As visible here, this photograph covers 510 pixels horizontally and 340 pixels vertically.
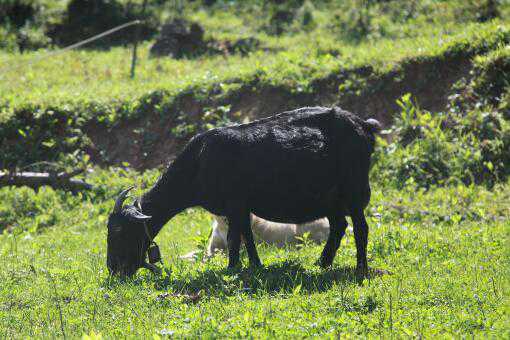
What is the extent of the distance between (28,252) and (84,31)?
14.3 m

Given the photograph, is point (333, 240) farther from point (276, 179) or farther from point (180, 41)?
point (180, 41)

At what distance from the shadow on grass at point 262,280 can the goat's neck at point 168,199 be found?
955 millimetres

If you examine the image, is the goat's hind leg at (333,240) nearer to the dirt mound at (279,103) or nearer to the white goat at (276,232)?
the white goat at (276,232)

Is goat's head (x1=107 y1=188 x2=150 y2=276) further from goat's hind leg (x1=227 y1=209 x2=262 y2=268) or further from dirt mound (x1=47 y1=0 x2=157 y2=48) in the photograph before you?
dirt mound (x1=47 y1=0 x2=157 y2=48)

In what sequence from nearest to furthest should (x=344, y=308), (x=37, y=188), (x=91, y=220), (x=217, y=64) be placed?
(x=344, y=308), (x=91, y=220), (x=37, y=188), (x=217, y=64)

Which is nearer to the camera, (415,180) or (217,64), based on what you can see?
(415,180)

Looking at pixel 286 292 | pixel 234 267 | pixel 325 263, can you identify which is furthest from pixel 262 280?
pixel 325 263

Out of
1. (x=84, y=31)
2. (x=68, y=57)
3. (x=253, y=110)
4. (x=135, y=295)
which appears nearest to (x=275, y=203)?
(x=135, y=295)

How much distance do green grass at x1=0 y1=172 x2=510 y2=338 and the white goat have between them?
0.39 m

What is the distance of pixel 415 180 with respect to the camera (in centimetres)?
1319

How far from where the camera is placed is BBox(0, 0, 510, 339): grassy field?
272 inches

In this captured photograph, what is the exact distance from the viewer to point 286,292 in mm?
7543

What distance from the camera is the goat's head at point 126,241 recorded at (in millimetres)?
8578

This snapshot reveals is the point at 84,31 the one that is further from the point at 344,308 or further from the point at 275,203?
the point at 344,308
